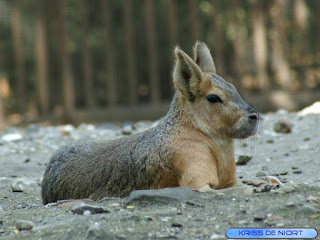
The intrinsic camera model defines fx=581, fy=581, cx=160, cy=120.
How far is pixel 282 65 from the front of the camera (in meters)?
9.30

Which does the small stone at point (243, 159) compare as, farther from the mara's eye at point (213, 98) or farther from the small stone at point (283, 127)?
the mara's eye at point (213, 98)

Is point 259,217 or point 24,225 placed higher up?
point 259,217

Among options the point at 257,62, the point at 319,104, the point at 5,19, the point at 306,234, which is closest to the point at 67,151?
the point at 306,234

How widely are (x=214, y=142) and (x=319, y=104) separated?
418cm

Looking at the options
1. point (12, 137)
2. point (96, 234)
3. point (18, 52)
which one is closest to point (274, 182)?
point (96, 234)

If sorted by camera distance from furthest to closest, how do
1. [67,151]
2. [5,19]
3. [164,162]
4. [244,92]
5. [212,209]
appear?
[5,19]
[244,92]
[67,151]
[164,162]
[212,209]

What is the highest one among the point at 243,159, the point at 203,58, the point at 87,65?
the point at 203,58

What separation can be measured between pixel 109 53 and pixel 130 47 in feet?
1.17

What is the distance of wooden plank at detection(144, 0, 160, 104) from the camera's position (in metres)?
9.31

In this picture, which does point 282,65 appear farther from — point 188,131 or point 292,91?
point 188,131

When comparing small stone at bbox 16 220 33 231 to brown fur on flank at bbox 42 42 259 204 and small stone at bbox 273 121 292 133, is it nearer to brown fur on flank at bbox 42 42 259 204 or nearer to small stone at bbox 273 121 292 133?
brown fur on flank at bbox 42 42 259 204

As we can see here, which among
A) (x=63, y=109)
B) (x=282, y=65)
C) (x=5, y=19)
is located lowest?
(x=63, y=109)

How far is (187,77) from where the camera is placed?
4477mm

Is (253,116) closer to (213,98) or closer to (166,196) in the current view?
(213,98)
